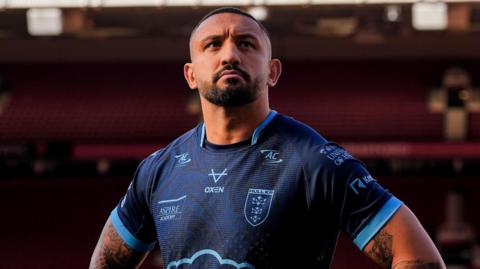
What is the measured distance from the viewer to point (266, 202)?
267cm

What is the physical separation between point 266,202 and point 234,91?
1.12 ft

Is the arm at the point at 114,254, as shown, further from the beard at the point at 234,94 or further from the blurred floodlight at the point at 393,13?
the blurred floodlight at the point at 393,13

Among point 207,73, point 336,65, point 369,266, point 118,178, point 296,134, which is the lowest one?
point 369,266

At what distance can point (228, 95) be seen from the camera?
2.70 m

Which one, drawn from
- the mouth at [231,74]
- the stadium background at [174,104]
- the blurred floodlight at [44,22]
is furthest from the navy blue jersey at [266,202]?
the blurred floodlight at [44,22]

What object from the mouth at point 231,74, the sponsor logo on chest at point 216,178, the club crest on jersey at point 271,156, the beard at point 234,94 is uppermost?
the mouth at point 231,74

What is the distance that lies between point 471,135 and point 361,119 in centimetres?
185

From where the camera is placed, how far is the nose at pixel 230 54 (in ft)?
8.83

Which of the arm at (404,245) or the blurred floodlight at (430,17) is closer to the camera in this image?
the arm at (404,245)

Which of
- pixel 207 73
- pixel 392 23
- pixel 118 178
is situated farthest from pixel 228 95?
pixel 118 178

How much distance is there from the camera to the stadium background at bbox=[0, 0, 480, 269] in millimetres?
14797

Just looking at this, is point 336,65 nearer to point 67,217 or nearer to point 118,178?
point 118,178

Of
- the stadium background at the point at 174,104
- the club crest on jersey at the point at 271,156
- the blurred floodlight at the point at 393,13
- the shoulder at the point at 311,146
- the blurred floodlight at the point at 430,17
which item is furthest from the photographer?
the stadium background at the point at 174,104

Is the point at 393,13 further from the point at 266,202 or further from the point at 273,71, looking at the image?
the point at 266,202
